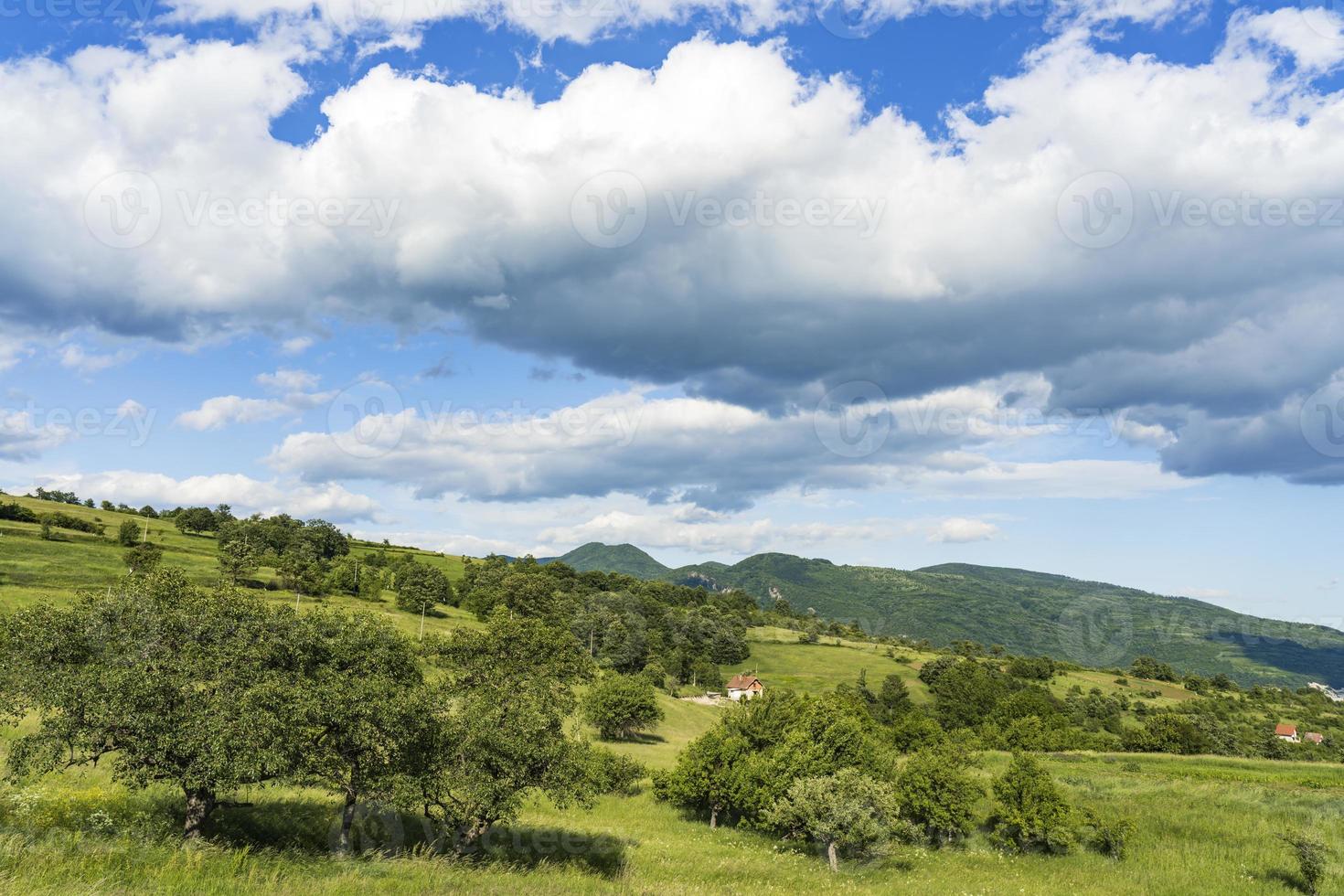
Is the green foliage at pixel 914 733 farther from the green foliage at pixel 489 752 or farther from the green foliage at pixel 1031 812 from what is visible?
the green foliage at pixel 489 752

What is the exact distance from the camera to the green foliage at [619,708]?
301 feet

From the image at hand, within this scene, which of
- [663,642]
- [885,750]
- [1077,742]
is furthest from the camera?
[663,642]

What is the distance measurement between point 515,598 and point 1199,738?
13839 cm

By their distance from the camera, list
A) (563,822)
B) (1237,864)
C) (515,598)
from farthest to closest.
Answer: (515,598), (563,822), (1237,864)

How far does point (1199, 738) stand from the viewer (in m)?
118

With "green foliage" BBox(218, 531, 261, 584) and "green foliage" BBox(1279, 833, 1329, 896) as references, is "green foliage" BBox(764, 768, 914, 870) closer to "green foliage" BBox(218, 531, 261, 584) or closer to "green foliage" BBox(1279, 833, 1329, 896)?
"green foliage" BBox(1279, 833, 1329, 896)

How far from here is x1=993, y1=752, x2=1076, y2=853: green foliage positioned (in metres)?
45.3

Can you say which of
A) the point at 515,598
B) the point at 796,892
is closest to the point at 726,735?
the point at 796,892

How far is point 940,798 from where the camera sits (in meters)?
50.2

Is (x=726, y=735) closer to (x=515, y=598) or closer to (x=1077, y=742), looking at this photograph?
(x=1077, y=742)

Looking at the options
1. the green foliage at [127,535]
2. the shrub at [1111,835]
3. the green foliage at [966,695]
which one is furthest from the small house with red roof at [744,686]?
the green foliage at [127,535]

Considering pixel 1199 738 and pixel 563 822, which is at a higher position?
pixel 563 822

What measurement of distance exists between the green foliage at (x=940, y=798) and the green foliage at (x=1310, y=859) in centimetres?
1866

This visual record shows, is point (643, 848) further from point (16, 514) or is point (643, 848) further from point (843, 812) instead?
point (16, 514)
